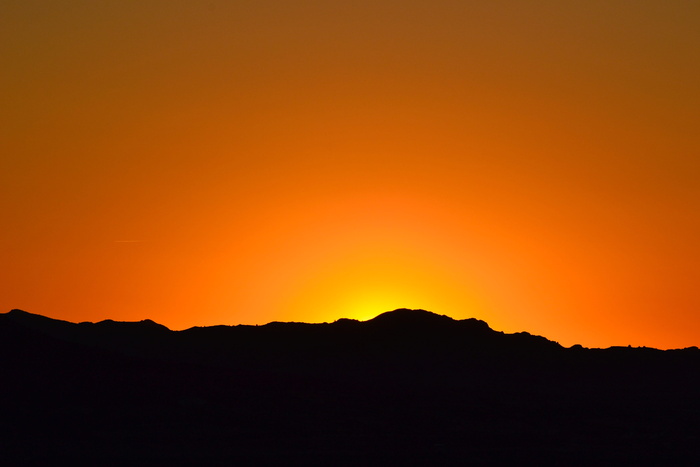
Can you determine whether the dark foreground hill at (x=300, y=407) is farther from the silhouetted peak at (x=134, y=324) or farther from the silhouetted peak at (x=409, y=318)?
the silhouetted peak at (x=409, y=318)

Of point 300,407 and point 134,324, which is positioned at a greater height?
point 134,324

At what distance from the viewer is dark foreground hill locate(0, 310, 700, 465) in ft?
149

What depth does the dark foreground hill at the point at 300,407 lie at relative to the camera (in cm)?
4547

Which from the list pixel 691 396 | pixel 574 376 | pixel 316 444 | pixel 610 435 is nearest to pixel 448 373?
pixel 574 376

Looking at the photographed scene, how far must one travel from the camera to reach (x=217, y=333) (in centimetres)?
9375

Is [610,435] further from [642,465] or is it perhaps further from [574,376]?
[574,376]

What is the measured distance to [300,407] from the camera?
5631cm

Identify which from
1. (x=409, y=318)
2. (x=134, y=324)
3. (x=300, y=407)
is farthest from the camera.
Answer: (x=409, y=318)

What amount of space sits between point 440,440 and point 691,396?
137 ft

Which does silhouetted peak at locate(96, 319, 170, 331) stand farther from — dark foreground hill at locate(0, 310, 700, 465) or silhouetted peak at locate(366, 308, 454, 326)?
silhouetted peak at locate(366, 308, 454, 326)

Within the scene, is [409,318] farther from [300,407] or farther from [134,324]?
[300,407]

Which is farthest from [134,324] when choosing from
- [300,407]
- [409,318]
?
[300,407]

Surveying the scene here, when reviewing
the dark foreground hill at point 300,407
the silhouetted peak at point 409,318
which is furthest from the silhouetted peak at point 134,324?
the silhouetted peak at point 409,318

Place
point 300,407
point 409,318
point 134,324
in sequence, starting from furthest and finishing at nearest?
point 409,318 → point 134,324 → point 300,407
